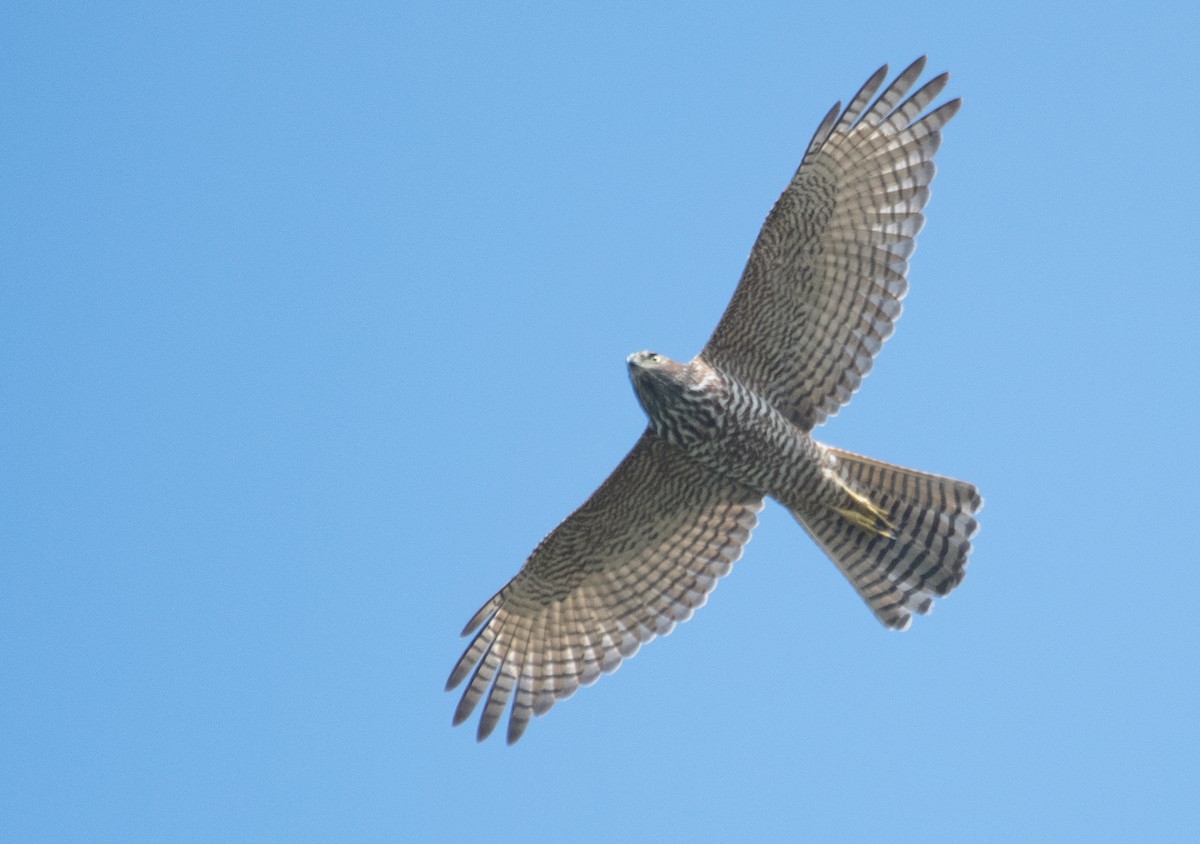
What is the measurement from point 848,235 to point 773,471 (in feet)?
5.98

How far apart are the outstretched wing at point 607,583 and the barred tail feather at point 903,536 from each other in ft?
2.72

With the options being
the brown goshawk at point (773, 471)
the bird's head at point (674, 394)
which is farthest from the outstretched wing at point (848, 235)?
the bird's head at point (674, 394)

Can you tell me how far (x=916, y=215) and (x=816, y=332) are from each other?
1126 millimetres

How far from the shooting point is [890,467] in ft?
48.1

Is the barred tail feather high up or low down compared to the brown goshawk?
Answer: down

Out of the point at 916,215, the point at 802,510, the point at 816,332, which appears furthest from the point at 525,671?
the point at 916,215

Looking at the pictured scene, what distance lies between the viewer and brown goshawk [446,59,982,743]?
1449cm

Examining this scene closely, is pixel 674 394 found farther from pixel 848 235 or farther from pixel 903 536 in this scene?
pixel 903 536

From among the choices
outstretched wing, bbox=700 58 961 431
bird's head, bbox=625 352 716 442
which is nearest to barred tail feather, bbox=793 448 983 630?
outstretched wing, bbox=700 58 961 431

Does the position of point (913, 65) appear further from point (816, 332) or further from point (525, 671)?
point (525, 671)

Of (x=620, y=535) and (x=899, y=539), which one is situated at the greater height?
(x=620, y=535)

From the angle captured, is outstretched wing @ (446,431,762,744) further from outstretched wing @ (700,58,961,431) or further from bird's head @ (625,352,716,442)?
outstretched wing @ (700,58,961,431)

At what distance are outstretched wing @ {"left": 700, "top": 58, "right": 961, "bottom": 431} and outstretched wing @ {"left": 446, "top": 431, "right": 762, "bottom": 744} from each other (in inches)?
51.8

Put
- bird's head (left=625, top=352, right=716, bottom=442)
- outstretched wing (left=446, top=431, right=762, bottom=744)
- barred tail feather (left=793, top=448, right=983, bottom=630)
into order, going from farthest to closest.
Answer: outstretched wing (left=446, top=431, right=762, bottom=744) < barred tail feather (left=793, top=448, right=983, bottom=630) < bird's head (left=625, top=352, right=716, bottom=442)
